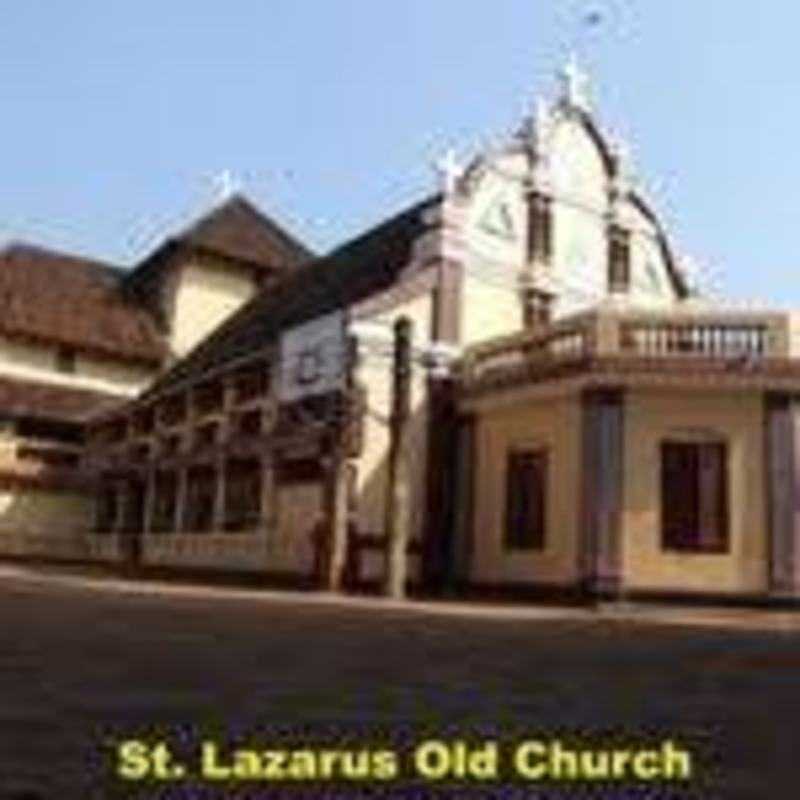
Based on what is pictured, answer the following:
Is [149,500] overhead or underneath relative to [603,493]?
overhead

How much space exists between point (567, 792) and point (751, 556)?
71.8 ft

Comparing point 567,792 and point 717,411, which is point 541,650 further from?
point 717,411

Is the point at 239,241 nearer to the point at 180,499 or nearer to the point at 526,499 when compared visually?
the point at 180,499

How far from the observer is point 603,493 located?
90.5ft

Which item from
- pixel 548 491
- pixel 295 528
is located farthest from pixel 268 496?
pixel 548 491

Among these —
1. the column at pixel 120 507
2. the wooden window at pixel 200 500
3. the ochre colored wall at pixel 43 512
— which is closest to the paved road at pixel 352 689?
the wooden window at pixel 200 500

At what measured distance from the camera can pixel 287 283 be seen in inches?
1790

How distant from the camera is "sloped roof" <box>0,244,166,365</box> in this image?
46.5 m

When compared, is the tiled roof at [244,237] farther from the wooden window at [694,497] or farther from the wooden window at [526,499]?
the wooden window at [694,497]

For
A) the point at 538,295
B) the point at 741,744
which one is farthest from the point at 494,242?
the point at 741,744

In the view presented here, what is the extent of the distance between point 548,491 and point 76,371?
867 inches

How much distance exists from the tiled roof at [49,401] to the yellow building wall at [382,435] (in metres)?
15.5

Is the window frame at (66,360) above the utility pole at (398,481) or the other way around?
above

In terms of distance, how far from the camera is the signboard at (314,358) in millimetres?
33094
